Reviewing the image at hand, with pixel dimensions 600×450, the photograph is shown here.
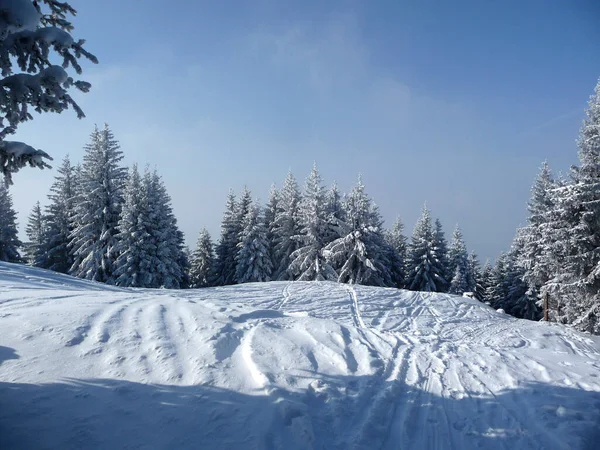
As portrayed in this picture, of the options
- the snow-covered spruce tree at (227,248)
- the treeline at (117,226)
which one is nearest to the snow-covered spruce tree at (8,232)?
the treeline at (117,226)

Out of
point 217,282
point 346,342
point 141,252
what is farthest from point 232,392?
point 217,282

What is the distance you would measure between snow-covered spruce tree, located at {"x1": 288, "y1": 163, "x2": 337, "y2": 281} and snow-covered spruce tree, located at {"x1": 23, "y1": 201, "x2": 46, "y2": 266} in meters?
23.4

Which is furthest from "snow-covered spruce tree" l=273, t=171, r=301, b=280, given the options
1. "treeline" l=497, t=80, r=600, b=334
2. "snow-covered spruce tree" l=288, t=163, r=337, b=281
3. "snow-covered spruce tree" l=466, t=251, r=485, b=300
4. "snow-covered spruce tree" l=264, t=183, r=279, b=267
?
"snow-covered spruce tree" l=466, t=251, r=485, b=300

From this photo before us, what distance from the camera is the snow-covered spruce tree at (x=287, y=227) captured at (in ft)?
117

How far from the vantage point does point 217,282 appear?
37375 mm

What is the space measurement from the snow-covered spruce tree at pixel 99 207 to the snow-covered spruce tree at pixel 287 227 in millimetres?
15141

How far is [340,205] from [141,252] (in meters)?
18.2

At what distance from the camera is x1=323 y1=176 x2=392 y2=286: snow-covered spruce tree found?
1219 inches

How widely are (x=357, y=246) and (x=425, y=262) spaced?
9885 millimetres

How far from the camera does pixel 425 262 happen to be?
119 ft

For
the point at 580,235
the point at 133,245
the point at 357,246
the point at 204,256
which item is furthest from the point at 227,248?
the point at 580,235

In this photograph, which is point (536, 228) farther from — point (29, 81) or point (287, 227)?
point (29, 81)

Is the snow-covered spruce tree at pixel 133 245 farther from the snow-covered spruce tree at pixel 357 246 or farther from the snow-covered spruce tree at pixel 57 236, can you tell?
the snow-covered spruce tree at pixel 357 246

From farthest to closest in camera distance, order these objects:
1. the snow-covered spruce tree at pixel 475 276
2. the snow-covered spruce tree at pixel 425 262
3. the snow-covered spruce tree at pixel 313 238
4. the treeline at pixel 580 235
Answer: the snow-covered spruce tree at pixel 475 276, the snow-covered spruce tree at pixel 425 262, the snow-covered spruce tree at pixel 313 238, the treeline at pixel 580 235
